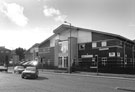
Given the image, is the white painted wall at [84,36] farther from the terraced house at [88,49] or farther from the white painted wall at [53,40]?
the white painted wall at [53,40]

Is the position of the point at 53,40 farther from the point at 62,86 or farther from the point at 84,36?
the point at 62,86

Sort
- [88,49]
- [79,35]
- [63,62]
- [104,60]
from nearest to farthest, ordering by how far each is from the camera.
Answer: [104,60]
[88,49]
[79,35]
[63,62]

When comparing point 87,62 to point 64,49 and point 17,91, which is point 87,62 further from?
point 17,91

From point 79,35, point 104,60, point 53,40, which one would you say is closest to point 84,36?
point 79,35

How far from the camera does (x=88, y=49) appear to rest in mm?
46688

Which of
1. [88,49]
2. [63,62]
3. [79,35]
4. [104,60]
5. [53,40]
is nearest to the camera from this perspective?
[104,60]

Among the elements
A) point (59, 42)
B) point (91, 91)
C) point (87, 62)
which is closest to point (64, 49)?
point (59, 42)

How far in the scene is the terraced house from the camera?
42094mm

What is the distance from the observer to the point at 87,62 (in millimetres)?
46312

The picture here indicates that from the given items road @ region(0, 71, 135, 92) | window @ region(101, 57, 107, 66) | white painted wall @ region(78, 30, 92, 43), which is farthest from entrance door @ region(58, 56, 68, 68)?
road @ region(0, 71, 135, 92)

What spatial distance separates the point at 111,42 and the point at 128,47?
6.09m

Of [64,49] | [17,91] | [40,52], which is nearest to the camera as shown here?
[17,91]

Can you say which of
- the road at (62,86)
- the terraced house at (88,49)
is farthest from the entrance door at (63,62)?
the road at (62,86)

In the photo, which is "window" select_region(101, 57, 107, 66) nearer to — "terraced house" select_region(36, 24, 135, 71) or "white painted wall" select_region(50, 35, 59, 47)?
"terraced house" select_region(36, 24, 135, 71)
